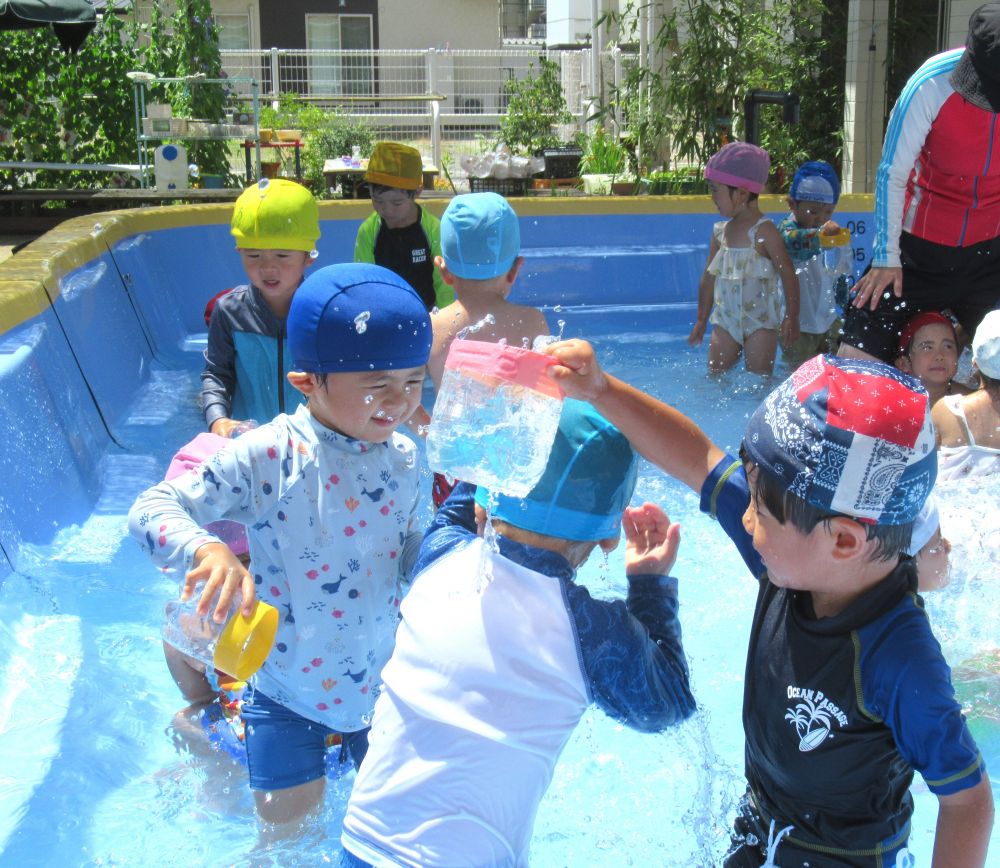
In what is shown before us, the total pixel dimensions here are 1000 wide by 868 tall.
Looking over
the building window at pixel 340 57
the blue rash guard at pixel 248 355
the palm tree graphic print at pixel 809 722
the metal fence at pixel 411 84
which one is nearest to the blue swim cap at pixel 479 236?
the blue rash guard at pixel 248 355

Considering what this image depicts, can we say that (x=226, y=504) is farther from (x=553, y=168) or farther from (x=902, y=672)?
(x=553, y=168)

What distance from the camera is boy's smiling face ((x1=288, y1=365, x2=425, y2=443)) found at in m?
2.41

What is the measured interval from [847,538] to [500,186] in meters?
12.9

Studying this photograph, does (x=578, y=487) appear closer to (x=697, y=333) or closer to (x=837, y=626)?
(x=837, y=626)

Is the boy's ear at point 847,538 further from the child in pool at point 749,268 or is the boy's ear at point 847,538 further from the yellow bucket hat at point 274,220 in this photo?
the child in pool at point 749,268

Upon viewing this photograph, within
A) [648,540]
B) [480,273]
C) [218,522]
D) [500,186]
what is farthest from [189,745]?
[500,186]

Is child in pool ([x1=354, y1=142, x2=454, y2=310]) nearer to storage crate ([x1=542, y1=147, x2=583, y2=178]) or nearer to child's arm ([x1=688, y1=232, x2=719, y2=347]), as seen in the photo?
child's arm ([x1=688, y1=232, x2=719, y2=347])

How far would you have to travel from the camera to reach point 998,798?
317cm

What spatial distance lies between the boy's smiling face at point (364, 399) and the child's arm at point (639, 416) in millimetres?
608

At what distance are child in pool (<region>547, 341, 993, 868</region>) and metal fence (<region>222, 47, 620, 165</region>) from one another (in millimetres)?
18947

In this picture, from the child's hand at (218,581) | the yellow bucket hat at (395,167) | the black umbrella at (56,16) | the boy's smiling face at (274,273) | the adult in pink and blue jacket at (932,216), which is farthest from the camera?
the black umbrella at (56,16)

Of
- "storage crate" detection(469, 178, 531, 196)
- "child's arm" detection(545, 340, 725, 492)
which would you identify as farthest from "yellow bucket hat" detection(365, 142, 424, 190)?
"storage crate" detection(469, 178, 531, 196)

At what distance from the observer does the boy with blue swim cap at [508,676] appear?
165 centimetres

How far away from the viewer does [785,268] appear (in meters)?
6.55
